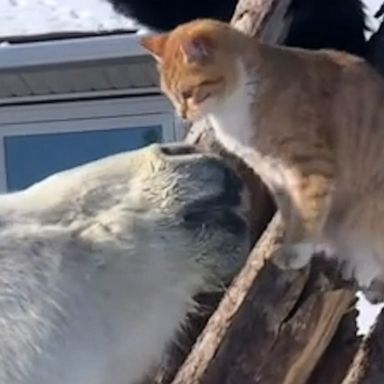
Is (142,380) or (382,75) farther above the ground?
(382,75)

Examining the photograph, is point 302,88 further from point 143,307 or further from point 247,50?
point 143,307

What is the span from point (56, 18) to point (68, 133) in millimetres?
363

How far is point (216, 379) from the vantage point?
5.62 ft

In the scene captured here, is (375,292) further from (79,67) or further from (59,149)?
(59,149)

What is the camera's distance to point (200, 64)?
1914 mm

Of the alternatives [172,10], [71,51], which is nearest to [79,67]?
[71,51]

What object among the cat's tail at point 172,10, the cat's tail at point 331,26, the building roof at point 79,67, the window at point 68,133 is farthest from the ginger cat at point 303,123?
the window at point 68,133

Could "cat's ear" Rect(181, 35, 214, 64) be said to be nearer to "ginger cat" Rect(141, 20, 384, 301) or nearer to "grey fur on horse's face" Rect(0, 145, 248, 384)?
"ginger cat" Rect(141, 20, 384, 301)

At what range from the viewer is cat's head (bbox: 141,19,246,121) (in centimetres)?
189

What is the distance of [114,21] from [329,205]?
166cm

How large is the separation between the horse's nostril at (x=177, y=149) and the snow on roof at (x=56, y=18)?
144 centimetres

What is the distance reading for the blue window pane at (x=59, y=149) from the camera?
3811 mm

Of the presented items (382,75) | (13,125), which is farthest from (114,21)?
A: (382,75)

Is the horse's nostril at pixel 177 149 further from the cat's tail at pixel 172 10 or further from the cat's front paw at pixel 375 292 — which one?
the cat's tail at pixel 172 10
